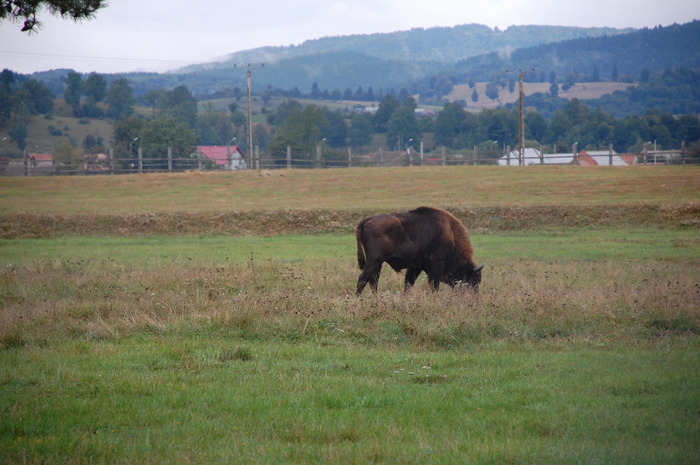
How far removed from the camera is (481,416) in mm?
6512

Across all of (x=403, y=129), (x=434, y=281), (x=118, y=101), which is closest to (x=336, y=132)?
(x=403, y=129)

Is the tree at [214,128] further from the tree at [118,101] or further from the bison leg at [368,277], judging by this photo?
the bison leg at [368,277]

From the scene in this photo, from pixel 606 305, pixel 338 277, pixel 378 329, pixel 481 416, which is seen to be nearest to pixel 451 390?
pixel 481 416

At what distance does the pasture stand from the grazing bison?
2.02ft

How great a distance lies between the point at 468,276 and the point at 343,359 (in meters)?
6.06

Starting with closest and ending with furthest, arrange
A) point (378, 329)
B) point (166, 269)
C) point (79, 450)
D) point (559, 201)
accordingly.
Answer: point (79, 450)
point (378, 329)
point (166, 269)
point (559, 201)

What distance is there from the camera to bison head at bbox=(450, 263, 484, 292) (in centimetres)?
1400

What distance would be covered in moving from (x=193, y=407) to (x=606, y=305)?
6986mm

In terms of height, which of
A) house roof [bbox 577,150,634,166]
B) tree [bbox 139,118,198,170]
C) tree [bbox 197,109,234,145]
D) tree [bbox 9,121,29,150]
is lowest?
house roof [bbox 577,150,634,166]

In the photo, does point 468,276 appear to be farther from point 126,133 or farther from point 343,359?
point 126,133

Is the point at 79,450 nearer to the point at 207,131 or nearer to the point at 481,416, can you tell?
the point at 481,416

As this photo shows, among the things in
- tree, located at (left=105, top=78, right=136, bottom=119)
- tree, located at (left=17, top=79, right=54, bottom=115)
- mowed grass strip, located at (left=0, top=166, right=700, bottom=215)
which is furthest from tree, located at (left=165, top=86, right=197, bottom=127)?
mowed grass strip, located at (left=0, top=166, right=700, bottom=215)

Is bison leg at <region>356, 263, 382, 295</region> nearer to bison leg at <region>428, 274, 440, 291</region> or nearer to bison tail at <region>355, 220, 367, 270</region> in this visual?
bison tail at <region>355, 220, 367, 270</region>

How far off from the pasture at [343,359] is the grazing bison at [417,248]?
62 centimetres
